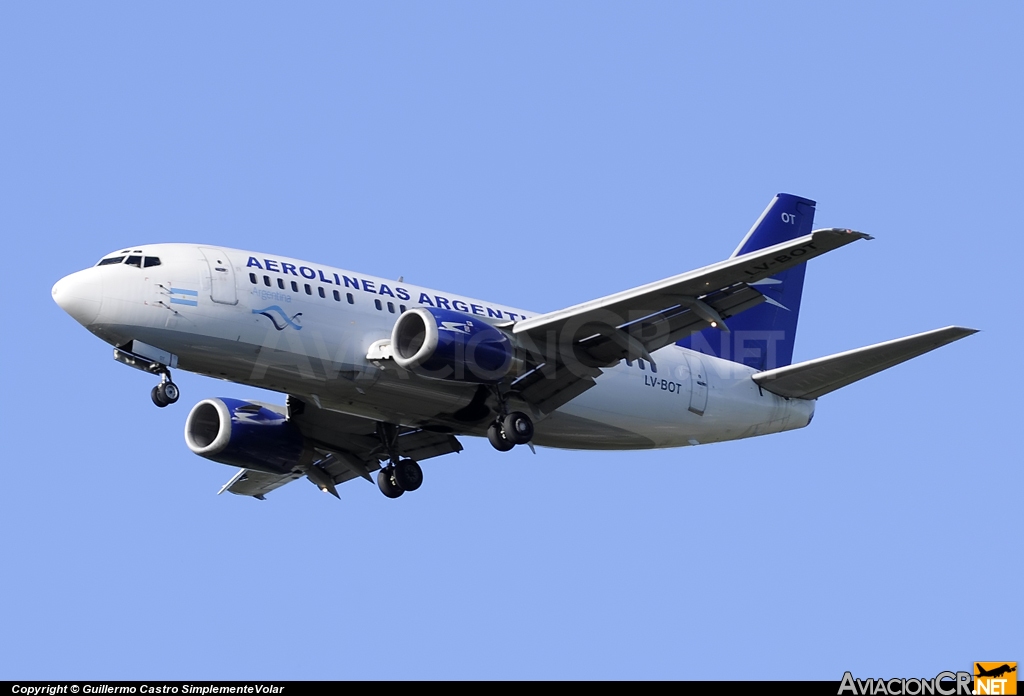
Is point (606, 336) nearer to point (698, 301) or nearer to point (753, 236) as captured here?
point (698, 301)

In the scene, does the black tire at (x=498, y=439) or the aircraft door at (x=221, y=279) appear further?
the black tire at (x=498, y=439)

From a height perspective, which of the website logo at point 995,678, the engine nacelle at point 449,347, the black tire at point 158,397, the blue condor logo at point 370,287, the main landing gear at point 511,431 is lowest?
the website logo at point 995,678

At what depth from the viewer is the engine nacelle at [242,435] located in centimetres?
3756

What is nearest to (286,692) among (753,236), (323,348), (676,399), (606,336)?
(323,348)

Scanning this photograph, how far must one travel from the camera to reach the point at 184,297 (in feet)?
106

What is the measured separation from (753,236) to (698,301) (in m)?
10.6

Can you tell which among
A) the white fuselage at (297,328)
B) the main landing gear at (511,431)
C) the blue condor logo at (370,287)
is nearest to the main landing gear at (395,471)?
the white fuselage at (297,328)

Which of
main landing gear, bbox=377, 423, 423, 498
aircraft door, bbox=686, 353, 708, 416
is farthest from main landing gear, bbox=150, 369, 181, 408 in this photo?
aircraft door, bbox=686, 353, 708, 416

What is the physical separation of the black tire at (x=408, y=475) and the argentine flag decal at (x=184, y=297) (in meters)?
8.13

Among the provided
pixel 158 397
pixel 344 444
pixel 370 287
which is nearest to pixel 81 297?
pixel 158 397

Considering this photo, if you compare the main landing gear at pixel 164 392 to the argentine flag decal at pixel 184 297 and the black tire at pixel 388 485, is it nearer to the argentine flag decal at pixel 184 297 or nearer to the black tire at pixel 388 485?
the argentine flag decal at pixel 184 297

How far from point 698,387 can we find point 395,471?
7909mm

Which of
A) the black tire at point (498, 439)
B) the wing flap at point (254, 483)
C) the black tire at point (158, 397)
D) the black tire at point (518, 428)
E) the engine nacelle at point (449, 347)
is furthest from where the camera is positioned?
the wing flap at point (254, 483)

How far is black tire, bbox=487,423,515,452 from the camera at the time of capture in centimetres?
3541
